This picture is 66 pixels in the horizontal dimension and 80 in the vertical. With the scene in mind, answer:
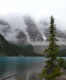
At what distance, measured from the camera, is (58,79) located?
24016 mm

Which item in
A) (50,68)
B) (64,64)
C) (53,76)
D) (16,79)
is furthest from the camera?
(16,79)

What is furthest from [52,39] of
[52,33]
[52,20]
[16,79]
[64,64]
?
[16,79]

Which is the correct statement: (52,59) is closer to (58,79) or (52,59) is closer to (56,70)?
(56,70)

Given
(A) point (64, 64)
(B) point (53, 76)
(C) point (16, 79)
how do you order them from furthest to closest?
(C) point (16, 79)
(A) point (64, 64)
(B) point (53, 76)

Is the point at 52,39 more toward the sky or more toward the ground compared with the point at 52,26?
more toward the ground

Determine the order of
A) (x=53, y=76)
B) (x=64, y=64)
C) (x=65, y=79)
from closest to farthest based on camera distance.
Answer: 1. (x=65, y=79)
2. (x=53, y=76)
3. (x=64, y=64)

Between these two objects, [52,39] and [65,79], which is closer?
[65,79]

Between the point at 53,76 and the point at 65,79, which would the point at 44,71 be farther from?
the point at 65,79

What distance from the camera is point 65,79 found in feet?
75.8

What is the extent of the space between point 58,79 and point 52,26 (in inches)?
561

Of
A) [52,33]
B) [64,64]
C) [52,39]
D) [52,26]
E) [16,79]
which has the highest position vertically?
[52,26]

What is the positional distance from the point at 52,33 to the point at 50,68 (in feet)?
33.0

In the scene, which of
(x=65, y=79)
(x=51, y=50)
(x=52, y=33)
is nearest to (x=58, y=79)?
(x=65, y=79)

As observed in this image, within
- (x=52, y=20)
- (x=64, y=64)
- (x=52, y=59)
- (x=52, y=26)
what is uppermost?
(x=52, y=20)
